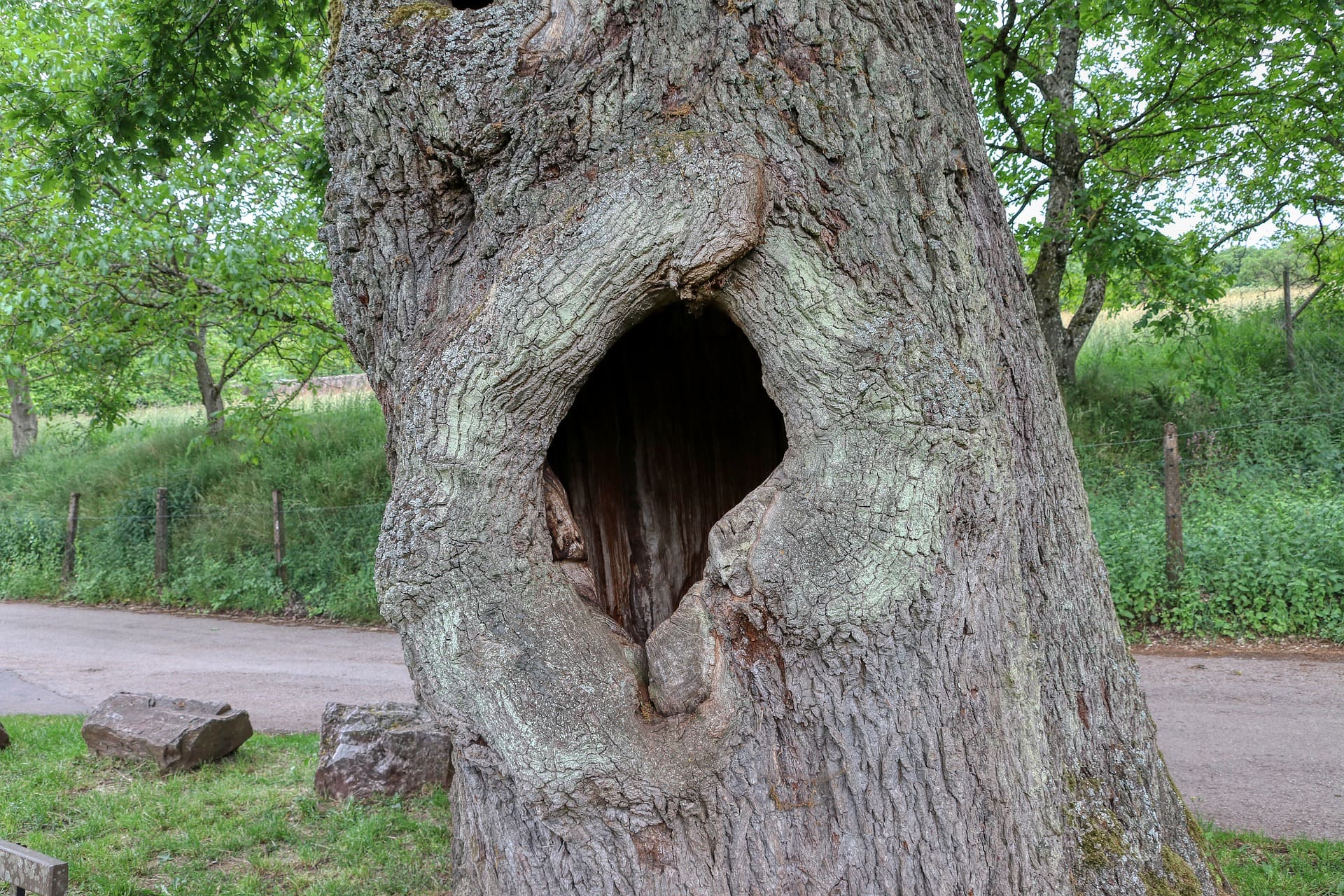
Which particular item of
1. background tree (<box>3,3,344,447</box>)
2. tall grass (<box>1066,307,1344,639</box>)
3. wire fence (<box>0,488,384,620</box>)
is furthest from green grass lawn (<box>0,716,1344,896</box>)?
wire fence (<box>0,488,384,620</box>)

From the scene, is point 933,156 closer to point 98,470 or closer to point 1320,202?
point 1320,202

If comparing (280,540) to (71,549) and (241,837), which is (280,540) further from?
(241,837)

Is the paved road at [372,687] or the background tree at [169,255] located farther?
the background tree at [169,255]

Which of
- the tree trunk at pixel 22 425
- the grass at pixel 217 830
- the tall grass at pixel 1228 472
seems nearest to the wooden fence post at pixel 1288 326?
the tall grass at pixel 1228 472

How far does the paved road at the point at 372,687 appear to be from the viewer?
527 cm

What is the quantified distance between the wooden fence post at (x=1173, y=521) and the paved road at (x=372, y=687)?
119 cm

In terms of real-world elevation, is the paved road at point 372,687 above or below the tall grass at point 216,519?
below

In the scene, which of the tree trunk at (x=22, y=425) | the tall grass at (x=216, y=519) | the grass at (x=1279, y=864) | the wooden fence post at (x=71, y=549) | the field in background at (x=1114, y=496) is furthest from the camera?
the tree trunk at (x=22, y=425)

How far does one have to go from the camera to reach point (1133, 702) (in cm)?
310

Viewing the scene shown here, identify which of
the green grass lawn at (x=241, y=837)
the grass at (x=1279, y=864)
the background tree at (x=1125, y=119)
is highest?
the background tree at (x=1125, y=119)

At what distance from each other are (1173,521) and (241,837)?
8.55 metres

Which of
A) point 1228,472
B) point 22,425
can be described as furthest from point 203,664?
point 22,425

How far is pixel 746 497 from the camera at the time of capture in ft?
8.38

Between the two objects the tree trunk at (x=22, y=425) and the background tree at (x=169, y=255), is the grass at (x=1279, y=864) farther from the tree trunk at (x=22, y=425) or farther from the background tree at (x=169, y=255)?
the tree trunk at (x=22, y=425)
